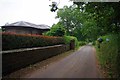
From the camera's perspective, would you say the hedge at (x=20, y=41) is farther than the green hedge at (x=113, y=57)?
Yes

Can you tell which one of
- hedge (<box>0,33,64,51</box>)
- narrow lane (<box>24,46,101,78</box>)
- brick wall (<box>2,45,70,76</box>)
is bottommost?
narrow lane (<box>24,46,101,78</box>)

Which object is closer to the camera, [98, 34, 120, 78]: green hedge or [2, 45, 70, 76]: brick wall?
[98, 34, 120, 78]: green hedge

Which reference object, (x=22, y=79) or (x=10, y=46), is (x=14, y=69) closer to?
(x=10, y=46)

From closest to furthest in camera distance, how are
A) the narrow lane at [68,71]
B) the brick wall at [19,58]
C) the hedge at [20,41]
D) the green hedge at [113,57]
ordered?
the green hedge at [113,57]
the narrow lane at [68,71]
the brick wall at [19,58]
the hedge at [20,41]

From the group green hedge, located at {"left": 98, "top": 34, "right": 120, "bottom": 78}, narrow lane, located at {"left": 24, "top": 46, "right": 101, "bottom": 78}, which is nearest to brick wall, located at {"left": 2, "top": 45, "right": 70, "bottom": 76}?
narrow lane, located at {"left": 24, "top": 46, "right": 101, "bottom": 78}

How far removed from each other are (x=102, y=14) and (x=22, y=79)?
783 cm

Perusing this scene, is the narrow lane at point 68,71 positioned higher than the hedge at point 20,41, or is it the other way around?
the hedge at point 20,41

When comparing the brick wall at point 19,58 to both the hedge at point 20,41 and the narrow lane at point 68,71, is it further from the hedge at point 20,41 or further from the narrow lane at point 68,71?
the narrow lane at point 68,71

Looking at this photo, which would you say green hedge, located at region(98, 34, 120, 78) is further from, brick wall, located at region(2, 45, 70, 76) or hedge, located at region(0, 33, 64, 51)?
hedge, located at region(0, 33, 64, 51)

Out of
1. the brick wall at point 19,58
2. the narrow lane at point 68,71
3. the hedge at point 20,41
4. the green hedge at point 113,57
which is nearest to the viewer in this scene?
the green hedge at point 113,57

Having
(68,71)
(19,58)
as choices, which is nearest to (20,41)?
(19,58)

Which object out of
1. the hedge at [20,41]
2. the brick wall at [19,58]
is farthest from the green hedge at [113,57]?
the hedge at [20,41]

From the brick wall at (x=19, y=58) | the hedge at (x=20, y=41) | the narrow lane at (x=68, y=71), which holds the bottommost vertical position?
the narrow lane at (x=68, y=71)

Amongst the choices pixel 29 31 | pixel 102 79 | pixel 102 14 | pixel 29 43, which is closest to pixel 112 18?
pixel 102 14
